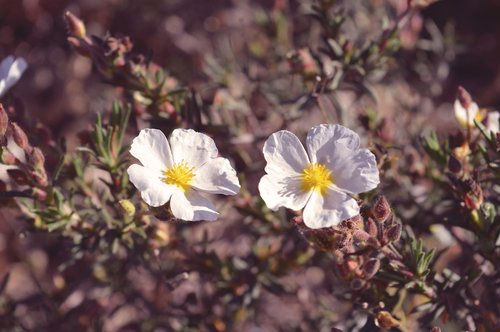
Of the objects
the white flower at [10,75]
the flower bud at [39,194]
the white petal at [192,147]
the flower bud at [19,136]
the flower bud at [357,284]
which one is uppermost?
the white flower at [10,75]

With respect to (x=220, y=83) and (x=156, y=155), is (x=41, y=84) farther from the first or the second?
(x=156, y=155)

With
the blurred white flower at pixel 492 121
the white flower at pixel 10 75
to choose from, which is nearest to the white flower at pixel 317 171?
the blurred white flower at pixel 492 121

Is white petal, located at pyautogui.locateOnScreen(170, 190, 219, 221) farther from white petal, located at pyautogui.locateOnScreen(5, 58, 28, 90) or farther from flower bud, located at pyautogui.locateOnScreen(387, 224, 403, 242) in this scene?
white petal, located at pyautogui.locateOnScreen(5, 58, 28, 90)

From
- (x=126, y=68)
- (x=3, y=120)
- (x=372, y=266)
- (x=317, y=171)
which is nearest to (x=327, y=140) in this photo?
(x=317, y=171)

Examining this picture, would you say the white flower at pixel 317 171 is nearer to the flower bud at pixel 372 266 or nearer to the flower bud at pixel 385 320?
the flower bud at pixel 372 266

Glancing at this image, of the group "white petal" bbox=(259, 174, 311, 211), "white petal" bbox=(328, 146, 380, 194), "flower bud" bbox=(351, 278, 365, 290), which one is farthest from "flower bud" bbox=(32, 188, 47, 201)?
"flower bud" bbox=(351, 278, 365, 290)

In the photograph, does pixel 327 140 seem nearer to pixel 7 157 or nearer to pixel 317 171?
pixel 317 171
